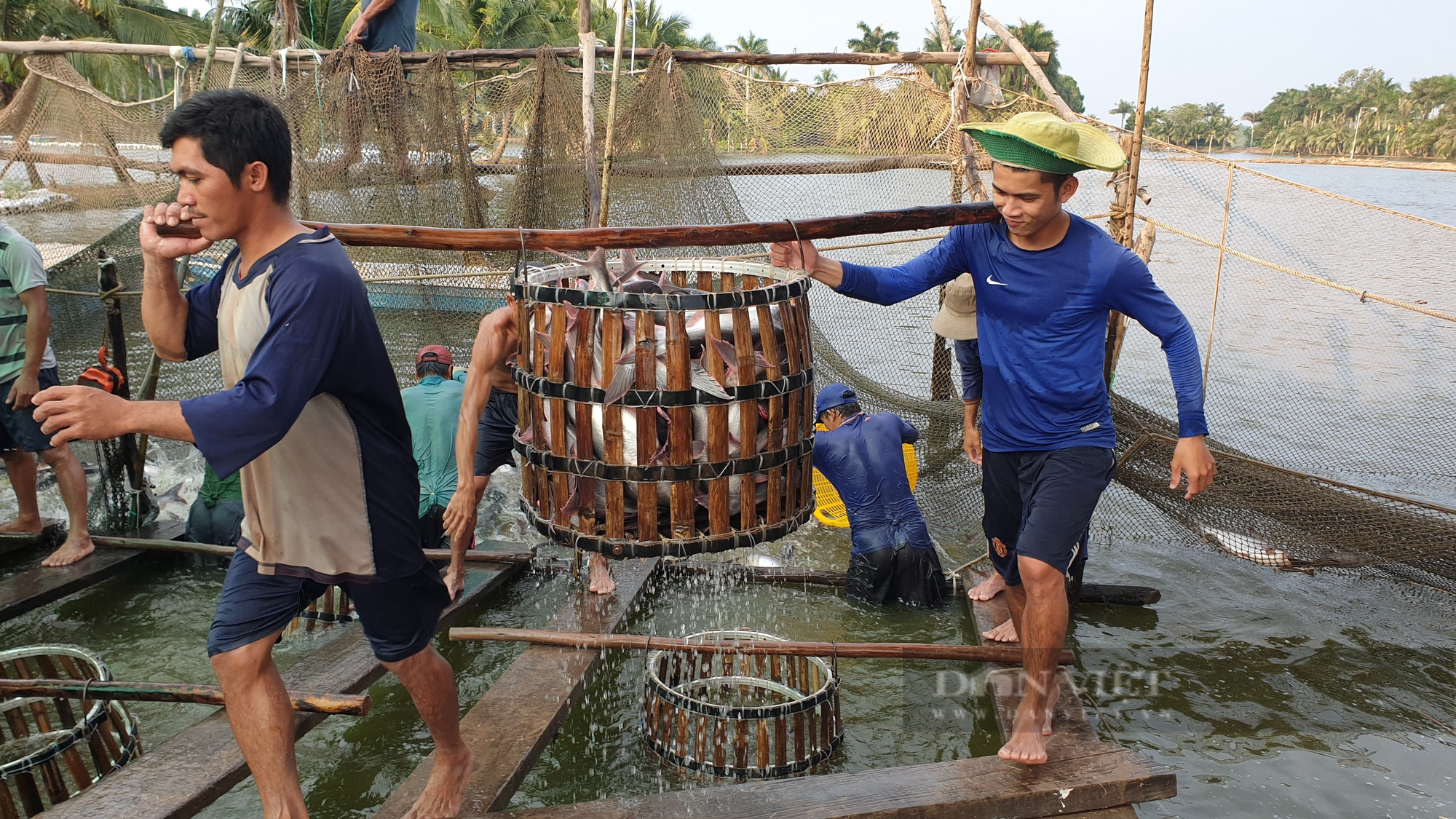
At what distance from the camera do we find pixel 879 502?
575cm

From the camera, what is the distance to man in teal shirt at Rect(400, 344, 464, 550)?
5.97 metres

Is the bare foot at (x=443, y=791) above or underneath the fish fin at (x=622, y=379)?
underneath

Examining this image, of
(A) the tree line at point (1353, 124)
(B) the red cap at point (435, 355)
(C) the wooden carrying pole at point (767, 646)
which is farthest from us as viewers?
(A) the tree line at point (1353, 124)

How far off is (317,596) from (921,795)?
2156 mm

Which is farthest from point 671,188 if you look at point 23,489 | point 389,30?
point 23,489

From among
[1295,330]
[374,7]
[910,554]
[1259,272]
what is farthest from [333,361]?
[1295,330]

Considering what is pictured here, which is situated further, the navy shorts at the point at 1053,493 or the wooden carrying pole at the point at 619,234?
the navy shorts at the point at 1053,493

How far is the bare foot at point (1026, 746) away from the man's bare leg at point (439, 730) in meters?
2.02

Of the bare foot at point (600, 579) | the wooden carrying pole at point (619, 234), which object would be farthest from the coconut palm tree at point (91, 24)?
the wooden carrying pole at point (619, 234)

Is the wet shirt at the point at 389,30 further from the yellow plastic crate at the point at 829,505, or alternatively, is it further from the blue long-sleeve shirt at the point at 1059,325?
the blue long-sleeve shirt at the point at 1059,325

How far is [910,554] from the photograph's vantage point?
5727mm

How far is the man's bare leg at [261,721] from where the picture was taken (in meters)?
2.85

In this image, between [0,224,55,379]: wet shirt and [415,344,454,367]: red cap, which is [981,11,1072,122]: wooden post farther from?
[0,224,55,379]: wet shirt

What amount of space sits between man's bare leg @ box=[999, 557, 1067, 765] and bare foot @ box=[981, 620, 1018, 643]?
1.18 m
